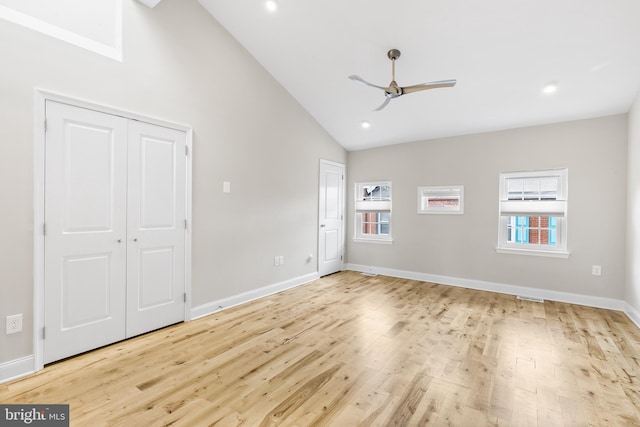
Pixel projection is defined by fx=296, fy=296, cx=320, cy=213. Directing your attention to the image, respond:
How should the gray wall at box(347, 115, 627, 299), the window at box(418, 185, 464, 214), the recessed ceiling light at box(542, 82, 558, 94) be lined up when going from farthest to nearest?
the window at box(418, 185, 464, 214) < the gray wall at box(347, 115, 627, 299) < the recessed ceiling light at box(542, 82, 558, 94)

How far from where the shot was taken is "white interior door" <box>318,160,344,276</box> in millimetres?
5473

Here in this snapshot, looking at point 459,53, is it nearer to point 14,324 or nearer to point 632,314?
point 632,314

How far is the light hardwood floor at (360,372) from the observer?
1.86m

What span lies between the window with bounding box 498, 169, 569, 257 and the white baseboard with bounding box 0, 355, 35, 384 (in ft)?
18.2

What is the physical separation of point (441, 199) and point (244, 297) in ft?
11.9

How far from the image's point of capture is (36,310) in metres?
2.32

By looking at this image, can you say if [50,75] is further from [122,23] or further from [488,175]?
[488,175]

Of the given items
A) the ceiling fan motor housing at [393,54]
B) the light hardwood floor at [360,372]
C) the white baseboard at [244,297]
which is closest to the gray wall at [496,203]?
the light hardwood floor at [360,372]

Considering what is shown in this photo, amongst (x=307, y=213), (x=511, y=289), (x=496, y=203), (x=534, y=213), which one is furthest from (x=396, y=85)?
(x=511, y=289)

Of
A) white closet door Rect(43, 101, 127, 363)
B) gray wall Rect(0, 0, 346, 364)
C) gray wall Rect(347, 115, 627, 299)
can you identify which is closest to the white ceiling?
gray wall Rect(347, 115, 627, 299)

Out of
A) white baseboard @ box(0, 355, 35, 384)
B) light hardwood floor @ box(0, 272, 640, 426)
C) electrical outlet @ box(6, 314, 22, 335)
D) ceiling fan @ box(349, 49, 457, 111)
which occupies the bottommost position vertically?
light hardwood floor @ box(0, 272, 640, 426)

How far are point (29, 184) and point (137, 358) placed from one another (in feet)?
5.37

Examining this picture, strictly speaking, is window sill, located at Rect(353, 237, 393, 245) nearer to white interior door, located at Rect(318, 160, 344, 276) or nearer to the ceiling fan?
white interior door, located at Rect(318, 160, 344, 276)

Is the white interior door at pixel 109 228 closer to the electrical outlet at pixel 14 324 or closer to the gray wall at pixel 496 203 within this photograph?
the electrical outlet at pixel 14 324
